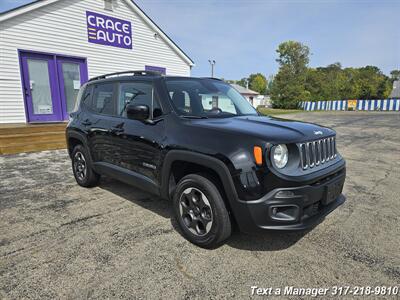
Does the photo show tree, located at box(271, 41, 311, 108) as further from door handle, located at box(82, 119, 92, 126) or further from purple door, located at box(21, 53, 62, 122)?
door handle, located at box(82, 119, 92, 126)

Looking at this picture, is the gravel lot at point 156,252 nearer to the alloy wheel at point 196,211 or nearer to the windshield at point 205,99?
the alloy wheel at point 196,211

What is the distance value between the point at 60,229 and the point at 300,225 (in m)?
2.74

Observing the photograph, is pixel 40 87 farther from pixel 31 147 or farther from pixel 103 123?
pixel 103 123

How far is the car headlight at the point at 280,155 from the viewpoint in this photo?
2.38 metres

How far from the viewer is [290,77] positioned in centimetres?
5147

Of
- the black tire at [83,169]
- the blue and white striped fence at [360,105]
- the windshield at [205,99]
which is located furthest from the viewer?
the blue and white striped fence at [360,105]

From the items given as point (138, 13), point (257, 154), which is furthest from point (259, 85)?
point (257, 154)

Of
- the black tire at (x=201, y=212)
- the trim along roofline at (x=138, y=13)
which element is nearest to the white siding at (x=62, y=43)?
the trim along roofline at (x=138, y=13)

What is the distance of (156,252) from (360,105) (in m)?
51.0

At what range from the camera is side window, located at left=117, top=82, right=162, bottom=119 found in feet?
10.7

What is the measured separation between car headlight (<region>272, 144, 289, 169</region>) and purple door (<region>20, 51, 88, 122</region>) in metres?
9.82

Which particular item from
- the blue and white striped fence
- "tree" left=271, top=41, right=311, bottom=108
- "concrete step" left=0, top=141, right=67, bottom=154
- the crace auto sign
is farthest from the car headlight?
"tree" left=271, top=41, right=311, bottom=108

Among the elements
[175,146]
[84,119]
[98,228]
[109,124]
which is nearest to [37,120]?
[84,119]

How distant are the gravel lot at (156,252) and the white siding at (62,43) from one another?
20.8 feet
